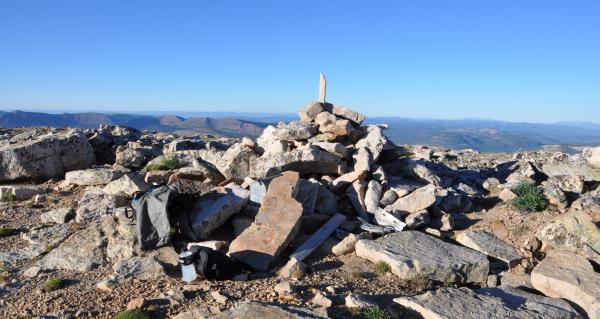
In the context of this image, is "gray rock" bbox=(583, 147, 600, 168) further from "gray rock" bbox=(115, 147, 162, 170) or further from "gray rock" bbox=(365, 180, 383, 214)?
"gray rock" bbox=(115, 147, 162, 170)

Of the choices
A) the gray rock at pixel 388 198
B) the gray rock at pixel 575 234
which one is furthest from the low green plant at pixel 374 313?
the gray rock at pixel 575 234

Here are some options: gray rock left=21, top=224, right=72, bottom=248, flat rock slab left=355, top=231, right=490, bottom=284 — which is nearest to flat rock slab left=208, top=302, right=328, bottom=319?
flat rock slab left=355, top=231, right=490, bottom=284

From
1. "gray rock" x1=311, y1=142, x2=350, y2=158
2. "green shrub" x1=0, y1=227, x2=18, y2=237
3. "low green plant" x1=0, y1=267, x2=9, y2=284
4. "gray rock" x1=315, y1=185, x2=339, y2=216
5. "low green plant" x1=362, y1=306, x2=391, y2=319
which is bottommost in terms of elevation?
"low green plant" x1=0, y1=267, x2=9, y2=284

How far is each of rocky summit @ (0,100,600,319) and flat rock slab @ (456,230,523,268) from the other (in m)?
0.04

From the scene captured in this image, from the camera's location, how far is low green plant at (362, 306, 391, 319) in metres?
7.99

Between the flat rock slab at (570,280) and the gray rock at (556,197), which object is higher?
the gray rock at (556,197)

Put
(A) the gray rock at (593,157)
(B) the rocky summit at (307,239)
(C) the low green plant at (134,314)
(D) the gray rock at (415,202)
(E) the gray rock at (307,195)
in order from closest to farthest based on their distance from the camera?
(C) the low green plant at (134,314) < (B) the rocky summit at (307,239) < (E) the gray rock at (307,195) < (D) the gray rock at (415,202) < (A) the gray rock at (593,157)

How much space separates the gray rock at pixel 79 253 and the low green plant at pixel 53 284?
2.92ft

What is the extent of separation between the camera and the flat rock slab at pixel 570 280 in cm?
1000

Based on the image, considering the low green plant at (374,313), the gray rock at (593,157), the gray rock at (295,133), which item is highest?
the gray rock at (295,133)

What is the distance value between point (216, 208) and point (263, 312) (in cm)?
540

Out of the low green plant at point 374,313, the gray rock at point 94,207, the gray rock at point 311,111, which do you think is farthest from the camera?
the gray rock at point 311,111

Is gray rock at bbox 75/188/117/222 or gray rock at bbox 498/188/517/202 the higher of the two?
gray rock at bbox 498/188/517/202

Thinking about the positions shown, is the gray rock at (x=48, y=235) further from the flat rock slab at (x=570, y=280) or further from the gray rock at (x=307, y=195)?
the flat rock slab at (x=570, y=280)
